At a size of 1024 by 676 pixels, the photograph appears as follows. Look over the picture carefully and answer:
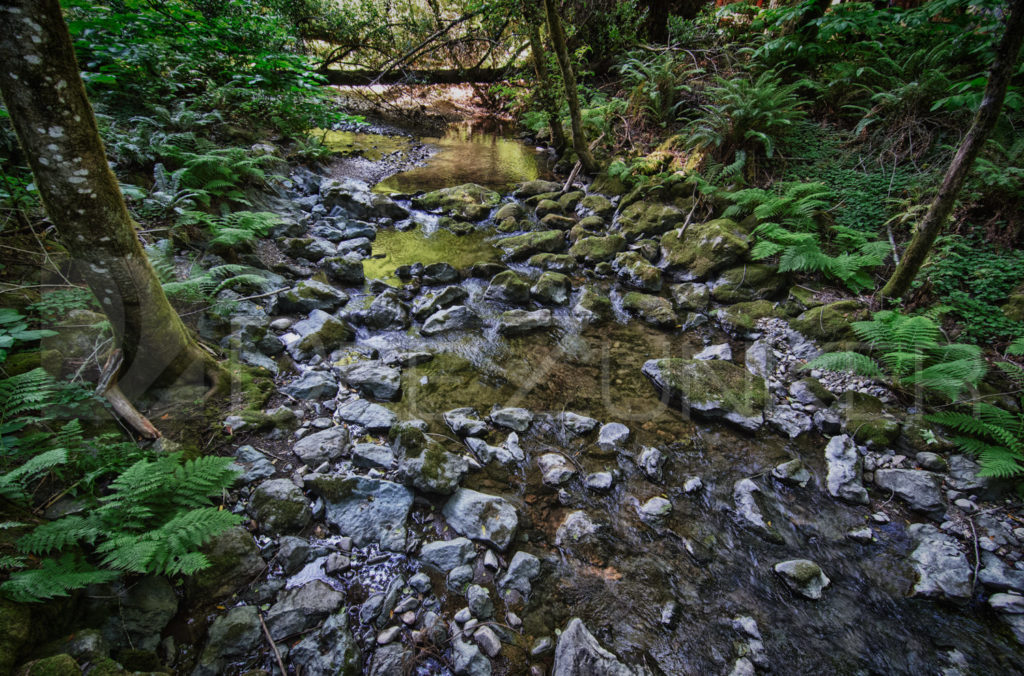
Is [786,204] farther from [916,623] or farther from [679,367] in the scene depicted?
[916,623]

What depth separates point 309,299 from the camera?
181 inches

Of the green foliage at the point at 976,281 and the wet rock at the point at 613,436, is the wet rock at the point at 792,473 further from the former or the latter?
the green foliage at the point at 976,281

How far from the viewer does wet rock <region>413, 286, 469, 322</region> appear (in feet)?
16.1

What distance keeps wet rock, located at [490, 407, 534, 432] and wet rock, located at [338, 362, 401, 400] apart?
994mm

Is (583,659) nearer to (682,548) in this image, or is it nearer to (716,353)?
(682,548)

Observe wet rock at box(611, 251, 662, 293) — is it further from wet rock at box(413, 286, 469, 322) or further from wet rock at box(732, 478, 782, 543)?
wet rock at box(732, 478, 782, 543)

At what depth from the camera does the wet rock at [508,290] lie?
528cm

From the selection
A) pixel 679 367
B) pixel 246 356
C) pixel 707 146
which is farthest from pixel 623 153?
pixel 246 356

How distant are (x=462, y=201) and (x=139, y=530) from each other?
693 centimetres

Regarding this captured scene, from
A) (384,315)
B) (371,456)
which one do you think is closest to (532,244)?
(384,315)

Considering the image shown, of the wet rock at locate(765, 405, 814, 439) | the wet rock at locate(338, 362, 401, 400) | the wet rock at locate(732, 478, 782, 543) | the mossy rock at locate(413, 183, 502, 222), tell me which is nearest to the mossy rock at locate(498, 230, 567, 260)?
the mossy rock at locate(413, 183, 502, 222)

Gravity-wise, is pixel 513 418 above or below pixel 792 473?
above

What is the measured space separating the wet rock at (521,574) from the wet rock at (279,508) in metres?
1.32

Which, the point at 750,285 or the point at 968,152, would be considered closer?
the point at 968,152
